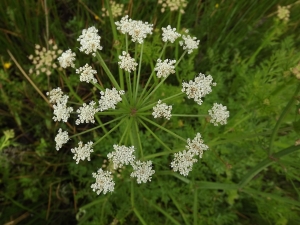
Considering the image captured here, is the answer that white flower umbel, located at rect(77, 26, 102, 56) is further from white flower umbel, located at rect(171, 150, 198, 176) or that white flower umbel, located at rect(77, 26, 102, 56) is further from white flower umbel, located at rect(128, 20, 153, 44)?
white flower umbel, located at rect(171, 150, 198, 176)

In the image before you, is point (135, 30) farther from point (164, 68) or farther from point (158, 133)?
point (158, 133)

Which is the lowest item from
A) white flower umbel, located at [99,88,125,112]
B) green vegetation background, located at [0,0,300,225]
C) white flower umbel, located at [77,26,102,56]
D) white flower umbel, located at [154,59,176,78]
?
green vegetation background, located at [0,0,300,225]

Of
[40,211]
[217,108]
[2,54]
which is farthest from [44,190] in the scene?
[217,108]

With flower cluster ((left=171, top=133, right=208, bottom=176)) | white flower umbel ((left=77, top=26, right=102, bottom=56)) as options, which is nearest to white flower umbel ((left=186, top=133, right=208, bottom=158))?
flower cluster ((left=171, top=133, right=208, bottom=176))

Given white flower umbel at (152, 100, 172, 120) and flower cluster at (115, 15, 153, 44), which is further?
flower cluster at (115, 15, 153, 44)

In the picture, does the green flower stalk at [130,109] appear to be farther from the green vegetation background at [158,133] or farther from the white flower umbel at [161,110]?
the green vegetation background at [158,133]

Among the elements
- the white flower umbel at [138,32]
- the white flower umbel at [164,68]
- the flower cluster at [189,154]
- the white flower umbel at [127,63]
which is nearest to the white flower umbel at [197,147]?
the flower cluster at [189,154]

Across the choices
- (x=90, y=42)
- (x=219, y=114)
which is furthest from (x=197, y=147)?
(x=90, y=42)
